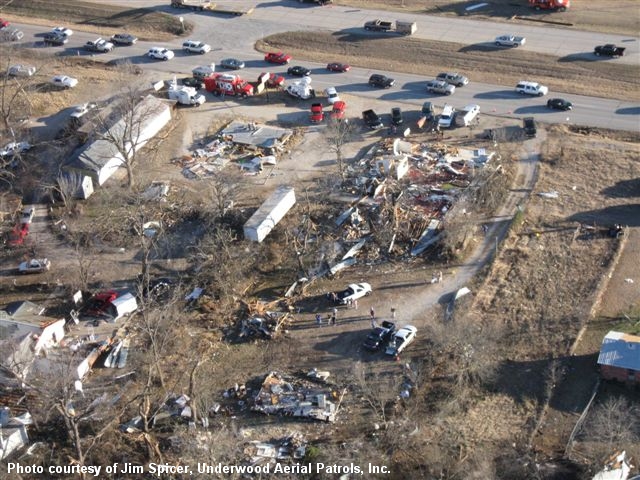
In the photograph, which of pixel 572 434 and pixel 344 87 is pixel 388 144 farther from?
pixel 572 434

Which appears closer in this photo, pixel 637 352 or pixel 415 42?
pixel 637 352

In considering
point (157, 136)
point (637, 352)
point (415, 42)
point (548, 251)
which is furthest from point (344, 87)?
point (637, 352)

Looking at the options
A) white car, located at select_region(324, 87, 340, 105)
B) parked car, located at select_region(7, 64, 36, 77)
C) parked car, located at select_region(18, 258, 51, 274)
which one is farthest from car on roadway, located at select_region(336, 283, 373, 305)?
parked car, located at select_region(7, 64, 36, 77)

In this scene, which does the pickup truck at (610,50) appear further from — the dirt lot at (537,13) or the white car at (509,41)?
the white car at (509,41)

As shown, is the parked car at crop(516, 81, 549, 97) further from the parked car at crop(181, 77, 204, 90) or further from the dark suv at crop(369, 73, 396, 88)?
the parked car at crop(181, 77, 204, 90)

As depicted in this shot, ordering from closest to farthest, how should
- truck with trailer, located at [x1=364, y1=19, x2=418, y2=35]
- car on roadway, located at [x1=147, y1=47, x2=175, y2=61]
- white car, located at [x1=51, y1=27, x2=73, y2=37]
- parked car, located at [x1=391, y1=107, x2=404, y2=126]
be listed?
parked car, located at [x1=391, y1=107, x2=404, y2=126] < car on roadway, located at [x1=147, y1=47, x2=175, y2=61] < truck with trailer, located at [x1=364, y1=19, x2=418, y2=35] < white car, located at [x1=51, y1=27, x2=73, y2=37]

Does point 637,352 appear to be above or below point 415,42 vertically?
below

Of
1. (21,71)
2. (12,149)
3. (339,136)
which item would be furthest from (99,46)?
(339,136)
